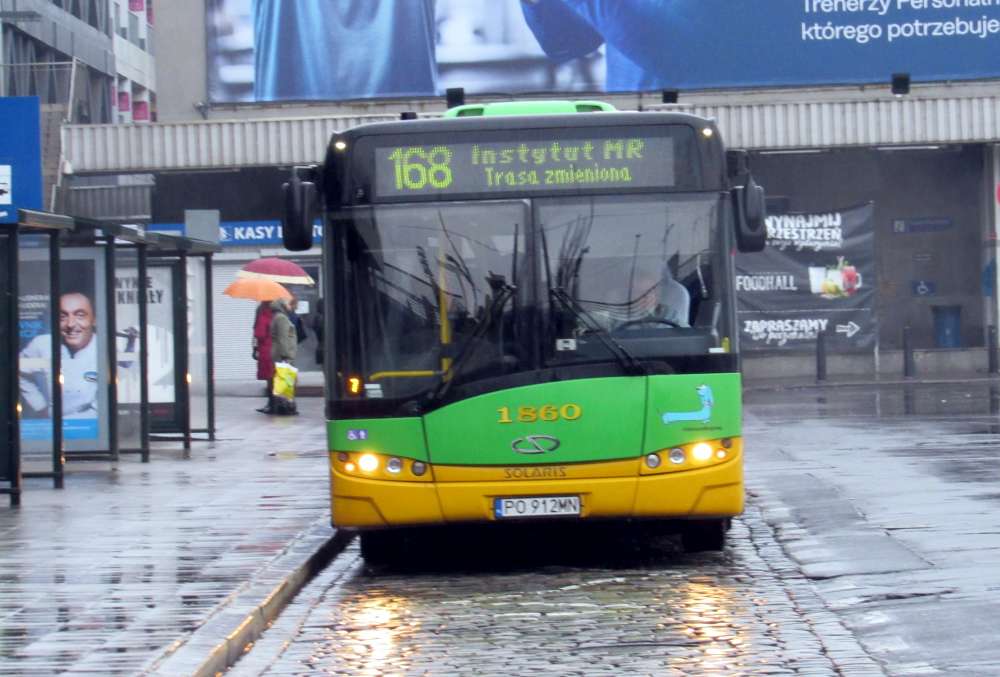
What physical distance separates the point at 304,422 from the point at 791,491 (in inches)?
465

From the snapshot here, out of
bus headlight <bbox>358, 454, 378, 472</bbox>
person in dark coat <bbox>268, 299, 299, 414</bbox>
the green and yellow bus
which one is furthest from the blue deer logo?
person in dark coat <bbox>268, 299, 299, 414</bbox>

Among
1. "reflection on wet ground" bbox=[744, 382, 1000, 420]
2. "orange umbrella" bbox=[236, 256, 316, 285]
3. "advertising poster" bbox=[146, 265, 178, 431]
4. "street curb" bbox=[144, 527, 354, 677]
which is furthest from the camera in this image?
"orange umbrella" bbox=[236, 256, 316, 285]

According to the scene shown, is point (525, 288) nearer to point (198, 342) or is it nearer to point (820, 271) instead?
point (198, 342)

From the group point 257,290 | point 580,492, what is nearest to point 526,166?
point 580,492

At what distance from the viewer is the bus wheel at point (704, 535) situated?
1102cm

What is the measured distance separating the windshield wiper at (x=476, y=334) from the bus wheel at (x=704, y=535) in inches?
73.3

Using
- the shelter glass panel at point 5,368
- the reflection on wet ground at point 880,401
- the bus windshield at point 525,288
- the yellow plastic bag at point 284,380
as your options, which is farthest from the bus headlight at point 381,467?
the yellow plastic bag at point 284,380

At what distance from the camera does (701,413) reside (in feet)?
34.3

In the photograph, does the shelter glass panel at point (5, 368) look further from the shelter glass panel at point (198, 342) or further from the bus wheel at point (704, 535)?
the shelter glass panel at point (198, 342)

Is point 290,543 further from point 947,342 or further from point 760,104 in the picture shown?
point 947,342

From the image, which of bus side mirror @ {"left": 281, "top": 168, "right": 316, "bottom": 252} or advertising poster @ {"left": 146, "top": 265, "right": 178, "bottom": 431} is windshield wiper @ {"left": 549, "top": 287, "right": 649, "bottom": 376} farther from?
advertising poster @ {"left": 146, "top": 265, "right": 178, "bottom": 431}

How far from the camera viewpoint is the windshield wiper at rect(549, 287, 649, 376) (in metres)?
10.4

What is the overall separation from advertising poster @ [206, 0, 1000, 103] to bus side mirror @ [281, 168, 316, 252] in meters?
24.1

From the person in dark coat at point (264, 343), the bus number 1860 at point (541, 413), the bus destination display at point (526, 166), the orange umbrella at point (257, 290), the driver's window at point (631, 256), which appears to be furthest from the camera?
the person in dark coat at point (264, 343)
